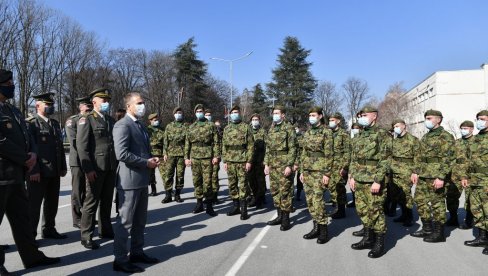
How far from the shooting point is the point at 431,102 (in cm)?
5884

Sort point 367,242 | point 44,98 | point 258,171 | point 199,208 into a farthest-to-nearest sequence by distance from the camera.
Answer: point 258,171 < point 199,208 < point 44,98 < point 367,242

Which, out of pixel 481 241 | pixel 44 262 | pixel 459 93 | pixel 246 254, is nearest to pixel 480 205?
pixel 481 241

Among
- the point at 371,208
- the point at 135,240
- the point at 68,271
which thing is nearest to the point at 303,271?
the point at 371,208

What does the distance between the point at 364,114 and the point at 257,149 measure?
405cm

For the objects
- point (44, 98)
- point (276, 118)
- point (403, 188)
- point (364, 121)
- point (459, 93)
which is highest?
point (459, 93)

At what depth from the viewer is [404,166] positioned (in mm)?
7094

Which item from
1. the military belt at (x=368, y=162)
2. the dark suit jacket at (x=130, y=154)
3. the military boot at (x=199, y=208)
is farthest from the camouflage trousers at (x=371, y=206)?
the military boot at (x=199, y=208)

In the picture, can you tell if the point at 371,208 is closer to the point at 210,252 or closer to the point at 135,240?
the point at 210,252

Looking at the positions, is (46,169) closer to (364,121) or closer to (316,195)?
(316,195)

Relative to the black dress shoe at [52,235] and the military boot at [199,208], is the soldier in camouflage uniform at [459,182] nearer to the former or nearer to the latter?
the military boot at [199,208]

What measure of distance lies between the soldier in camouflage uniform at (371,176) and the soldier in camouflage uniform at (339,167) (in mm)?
2166

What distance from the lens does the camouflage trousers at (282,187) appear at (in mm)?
6523

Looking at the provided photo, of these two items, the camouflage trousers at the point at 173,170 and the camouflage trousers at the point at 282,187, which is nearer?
the camouflage trousers at the point at 282,187

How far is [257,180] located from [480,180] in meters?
4.65
